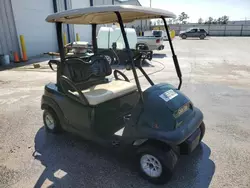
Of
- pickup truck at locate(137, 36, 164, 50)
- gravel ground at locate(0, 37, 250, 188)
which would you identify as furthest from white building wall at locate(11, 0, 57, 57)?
gravel ground at locate(0, 37, 250, 188)

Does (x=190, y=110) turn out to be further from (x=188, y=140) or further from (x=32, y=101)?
(x=32, y=101)

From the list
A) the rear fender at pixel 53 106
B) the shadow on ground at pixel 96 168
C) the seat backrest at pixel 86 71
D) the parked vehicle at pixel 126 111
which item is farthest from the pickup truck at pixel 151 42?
the shadow on ground at pixel 96 168

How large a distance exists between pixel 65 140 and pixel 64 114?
17.7 inches

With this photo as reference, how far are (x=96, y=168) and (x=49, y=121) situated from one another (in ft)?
4.28

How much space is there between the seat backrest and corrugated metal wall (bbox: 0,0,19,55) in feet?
29.7

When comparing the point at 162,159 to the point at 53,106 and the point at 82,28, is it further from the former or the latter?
the point at 82,28

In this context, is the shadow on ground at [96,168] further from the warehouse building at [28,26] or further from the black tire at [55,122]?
the warehouse building at [28,26]

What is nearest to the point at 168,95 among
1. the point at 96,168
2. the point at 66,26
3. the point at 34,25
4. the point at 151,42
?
the point at 96,168

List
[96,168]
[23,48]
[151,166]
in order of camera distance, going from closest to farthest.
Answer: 1. [151,166]
2. [96,168]
3. [23,48]

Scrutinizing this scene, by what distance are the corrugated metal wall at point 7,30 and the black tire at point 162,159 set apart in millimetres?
10695

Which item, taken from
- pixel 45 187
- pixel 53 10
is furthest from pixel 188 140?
pixel 53 10

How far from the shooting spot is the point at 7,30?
401 inches

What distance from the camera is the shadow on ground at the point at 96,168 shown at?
2174 millimetres

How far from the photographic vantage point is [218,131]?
325 cm
